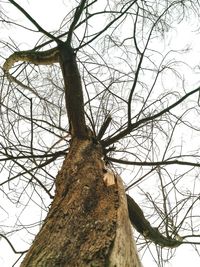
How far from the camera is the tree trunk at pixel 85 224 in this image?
4.36ft

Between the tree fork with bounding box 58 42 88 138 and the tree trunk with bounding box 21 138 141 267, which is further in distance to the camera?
the tree fork with bounding box 58 42 88 138

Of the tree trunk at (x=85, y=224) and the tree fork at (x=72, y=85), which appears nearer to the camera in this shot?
the tree trunk at (x=85, y=224)

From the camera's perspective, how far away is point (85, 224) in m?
1.57

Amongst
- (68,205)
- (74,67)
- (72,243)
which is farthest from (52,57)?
(72,243)

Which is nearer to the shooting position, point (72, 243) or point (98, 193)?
point (72, 243)

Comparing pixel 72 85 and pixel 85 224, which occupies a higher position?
pixel 72 85

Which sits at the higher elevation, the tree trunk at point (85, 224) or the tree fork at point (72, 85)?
the tree fork at point (72, 85)

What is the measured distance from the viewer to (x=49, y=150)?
3025mm

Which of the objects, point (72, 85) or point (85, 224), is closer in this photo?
point (85, 224)

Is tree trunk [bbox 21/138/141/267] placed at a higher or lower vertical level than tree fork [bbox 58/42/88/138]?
lower

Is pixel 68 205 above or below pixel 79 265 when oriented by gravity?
above

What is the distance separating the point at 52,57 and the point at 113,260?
1892 mm

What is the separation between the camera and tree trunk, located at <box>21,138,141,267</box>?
1.33 m

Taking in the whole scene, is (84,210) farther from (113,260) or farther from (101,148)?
(101,148)
